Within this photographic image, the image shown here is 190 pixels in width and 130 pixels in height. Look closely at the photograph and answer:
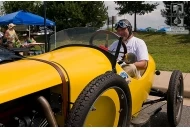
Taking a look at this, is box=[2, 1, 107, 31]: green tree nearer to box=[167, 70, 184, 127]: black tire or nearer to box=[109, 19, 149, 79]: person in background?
box=[109, 19, 149, 79]: person in background

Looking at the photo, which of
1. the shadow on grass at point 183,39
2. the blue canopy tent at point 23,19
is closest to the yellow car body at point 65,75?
the blue canopy tent at point 23,19

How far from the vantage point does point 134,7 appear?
29.2 metres

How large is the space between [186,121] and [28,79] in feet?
9.52

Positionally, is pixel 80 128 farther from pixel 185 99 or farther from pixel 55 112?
pixel 185 99

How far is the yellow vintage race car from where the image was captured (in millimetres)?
2141

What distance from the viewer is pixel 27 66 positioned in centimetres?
250

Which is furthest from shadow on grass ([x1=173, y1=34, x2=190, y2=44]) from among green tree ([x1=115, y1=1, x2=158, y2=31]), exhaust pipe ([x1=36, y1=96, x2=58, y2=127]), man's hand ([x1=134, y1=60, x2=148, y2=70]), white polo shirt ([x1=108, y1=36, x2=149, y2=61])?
exhaust pipe ([x1=36, y1=96, x2=58, y2=127])

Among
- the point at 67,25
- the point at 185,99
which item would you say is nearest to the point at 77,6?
the point at 67,25

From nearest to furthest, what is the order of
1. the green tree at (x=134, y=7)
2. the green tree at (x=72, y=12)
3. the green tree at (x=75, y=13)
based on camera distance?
the green tree at (x=134, y=7) → the green tree at (x=75, y=13) → the green tree at (x=72, y=12)

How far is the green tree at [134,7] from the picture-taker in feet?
95.6

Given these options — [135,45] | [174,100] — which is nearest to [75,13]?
[135,45]

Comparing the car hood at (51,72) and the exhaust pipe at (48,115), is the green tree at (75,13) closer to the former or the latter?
the car hood at (51,72)

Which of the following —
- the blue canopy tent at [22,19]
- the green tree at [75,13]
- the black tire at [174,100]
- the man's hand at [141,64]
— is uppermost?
the green tree at [75,13]

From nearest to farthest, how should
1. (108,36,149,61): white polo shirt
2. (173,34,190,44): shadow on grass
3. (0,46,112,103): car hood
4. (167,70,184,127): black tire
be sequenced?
(0,46,112,103): car hood, (167,70,184,127): black tire, (108,36,149,61): white polo shirt, (173,34,190,44): shadow on grass
